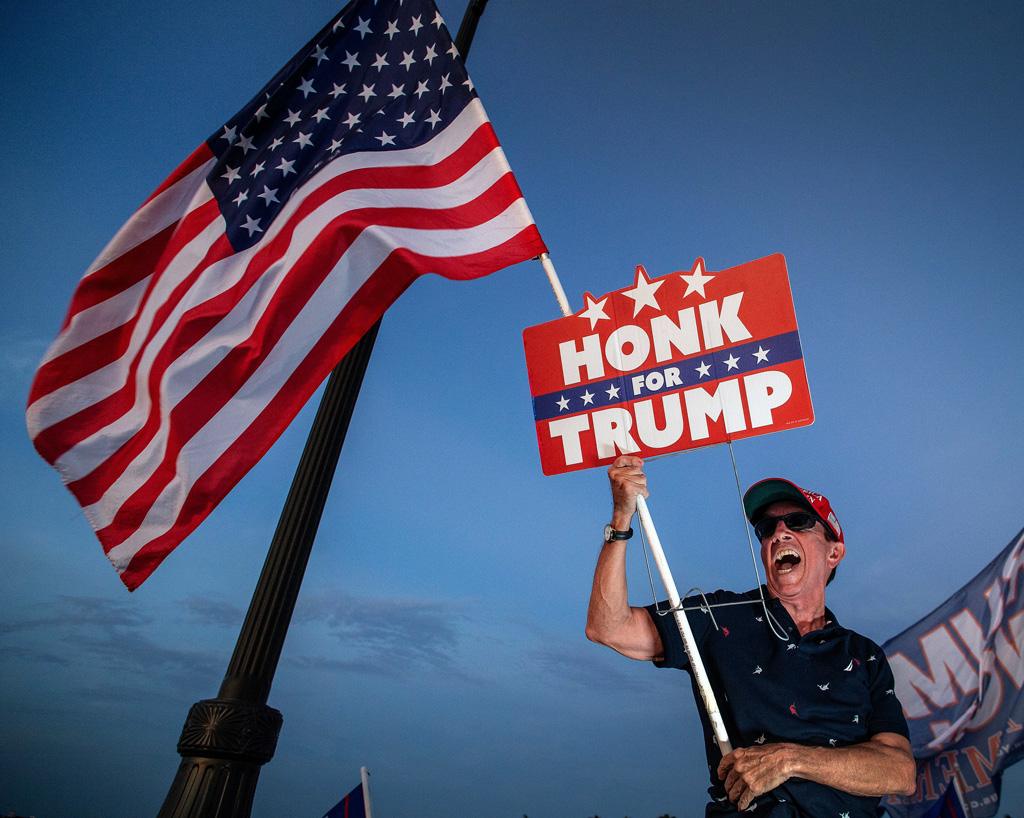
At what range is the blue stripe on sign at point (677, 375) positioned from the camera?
3045 millimetres

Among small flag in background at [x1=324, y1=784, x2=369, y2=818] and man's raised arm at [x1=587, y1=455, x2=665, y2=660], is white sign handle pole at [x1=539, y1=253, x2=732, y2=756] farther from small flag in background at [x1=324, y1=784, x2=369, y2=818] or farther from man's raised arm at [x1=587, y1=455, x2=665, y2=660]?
small flag in background at [x1=324, y1=784, x2=369, y2=818]

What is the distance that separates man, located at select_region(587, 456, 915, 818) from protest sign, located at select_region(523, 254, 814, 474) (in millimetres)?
260

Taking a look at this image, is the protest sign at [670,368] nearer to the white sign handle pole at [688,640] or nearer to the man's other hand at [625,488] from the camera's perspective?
the man's other hand at [625,488]

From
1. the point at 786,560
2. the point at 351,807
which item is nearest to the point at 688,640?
the point at 786,560

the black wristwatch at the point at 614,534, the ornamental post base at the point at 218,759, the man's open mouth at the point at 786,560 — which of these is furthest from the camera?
the man's open mouth at the point at 786,560

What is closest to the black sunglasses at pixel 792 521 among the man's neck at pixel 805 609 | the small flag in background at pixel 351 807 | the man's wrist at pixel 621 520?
the man's neck at pixel 805 609

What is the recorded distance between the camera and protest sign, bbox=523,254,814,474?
3.01 m

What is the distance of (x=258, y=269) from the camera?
3891 mm

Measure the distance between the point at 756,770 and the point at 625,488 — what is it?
43.0 inches

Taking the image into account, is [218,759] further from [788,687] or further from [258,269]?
[258,269]

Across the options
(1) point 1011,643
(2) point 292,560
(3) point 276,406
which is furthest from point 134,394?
(1) point 1011,643

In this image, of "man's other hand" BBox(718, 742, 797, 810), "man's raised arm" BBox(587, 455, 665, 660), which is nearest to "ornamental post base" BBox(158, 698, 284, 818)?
"man's raised arm" BBox(587, 455, 665, 660)

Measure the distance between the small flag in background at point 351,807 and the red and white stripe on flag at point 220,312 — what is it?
13.1ft

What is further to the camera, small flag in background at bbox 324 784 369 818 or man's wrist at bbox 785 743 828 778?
small flag in background at bbox 324 784 369 818
